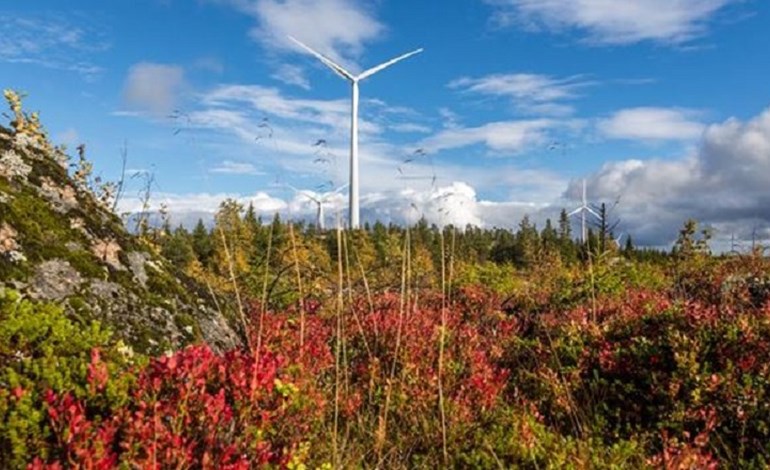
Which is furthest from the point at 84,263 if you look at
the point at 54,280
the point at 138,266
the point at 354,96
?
the point at 354,96

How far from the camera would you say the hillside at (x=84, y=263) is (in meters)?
5.95

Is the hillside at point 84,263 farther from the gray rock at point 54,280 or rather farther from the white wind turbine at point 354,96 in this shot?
the white wind turbine at point 354,96

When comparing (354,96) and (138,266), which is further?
(354,96)

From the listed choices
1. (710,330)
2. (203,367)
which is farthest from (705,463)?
(203,367)

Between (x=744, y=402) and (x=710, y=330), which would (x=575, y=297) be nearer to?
(x=710, y=330)

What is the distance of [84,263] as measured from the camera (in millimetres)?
6391

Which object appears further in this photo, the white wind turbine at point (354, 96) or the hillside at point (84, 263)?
the white wind turbine at point (354, 96)

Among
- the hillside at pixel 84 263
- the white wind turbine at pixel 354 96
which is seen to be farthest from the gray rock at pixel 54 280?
the white wind turbine at pixel 354 96

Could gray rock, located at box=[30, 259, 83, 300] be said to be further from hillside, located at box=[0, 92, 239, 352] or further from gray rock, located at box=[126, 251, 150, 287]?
gray rock, located at box=[126, 251, 150, 287]

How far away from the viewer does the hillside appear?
234 inches

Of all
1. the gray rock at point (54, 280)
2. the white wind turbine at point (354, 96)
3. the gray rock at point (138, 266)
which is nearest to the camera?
the gray rock at point (54, 280)

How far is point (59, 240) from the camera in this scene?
6.46 metres

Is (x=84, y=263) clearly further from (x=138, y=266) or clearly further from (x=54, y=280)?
(x=138, y=266)

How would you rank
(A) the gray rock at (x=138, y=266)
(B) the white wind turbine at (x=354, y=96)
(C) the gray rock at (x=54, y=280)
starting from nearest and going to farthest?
(C) the gray rock at (x=54, y=280)
(A) the gray rock at (x=138, y=266)
(B) the white wind turbine at (x=354, y=96)
